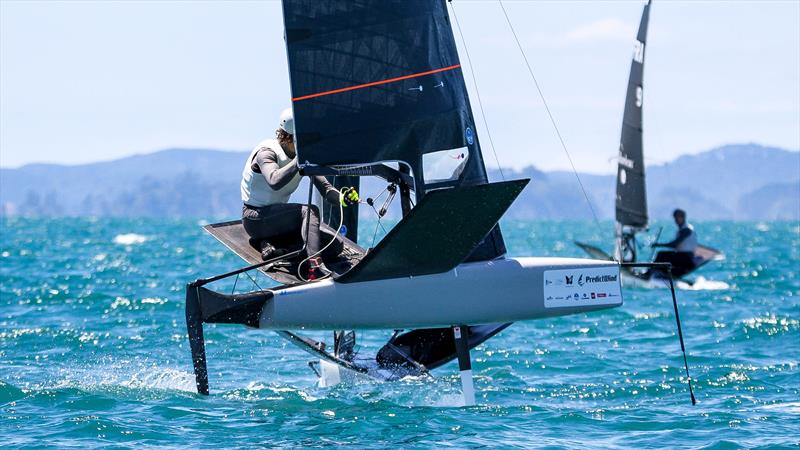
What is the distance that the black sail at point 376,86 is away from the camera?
24.9 feet

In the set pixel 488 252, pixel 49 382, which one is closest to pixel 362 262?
pixel 488 252

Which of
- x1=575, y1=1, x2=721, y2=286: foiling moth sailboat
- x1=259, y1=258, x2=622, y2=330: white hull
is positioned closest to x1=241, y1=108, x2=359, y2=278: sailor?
x1=259, y1=258, x2=622, y2=330: white hull

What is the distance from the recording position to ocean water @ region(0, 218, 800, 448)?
278 inches

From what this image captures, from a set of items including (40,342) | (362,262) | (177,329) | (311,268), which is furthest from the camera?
(177,329)

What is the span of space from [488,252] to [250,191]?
1.79 m

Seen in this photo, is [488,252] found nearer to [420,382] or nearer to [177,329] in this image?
[420,382]

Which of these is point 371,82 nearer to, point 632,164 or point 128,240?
point 632,164

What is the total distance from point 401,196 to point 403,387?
66.7 inches

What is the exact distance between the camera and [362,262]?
743 centimetres

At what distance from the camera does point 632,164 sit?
2202cm

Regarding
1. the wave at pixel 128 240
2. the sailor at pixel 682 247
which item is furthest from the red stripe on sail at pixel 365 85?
the wave at pixel 128 240

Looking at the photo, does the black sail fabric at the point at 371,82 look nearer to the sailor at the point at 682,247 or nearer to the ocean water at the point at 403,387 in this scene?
the ocean water at the point at 403,387

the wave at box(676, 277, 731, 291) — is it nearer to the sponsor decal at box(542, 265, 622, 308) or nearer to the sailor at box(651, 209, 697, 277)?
the sailor at box(651, 209, 697, 277)

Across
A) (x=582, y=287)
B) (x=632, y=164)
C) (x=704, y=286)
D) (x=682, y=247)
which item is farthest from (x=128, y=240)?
(x=582, y=287)
